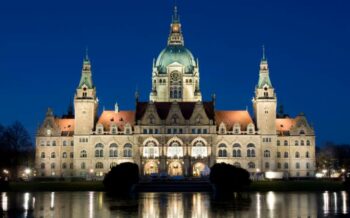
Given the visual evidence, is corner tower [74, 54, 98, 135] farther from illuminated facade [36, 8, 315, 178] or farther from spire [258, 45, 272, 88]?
spire [258, 45, 272, 88]

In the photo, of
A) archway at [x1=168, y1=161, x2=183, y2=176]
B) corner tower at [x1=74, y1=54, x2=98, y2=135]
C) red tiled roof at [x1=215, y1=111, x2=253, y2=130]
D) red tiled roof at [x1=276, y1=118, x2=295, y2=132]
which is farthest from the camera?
red tiled roof at [x1=276, y1=118, x2=295, y2=132]

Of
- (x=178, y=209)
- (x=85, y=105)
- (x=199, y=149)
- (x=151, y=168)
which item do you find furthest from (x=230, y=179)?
(x=85, y=105)

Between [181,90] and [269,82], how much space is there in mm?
23351

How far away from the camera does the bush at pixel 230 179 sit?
79.9 m

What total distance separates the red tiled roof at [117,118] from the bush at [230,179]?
5392 centimetres

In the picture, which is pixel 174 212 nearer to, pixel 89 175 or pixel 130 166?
pixel 130 166

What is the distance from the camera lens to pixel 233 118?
136 m

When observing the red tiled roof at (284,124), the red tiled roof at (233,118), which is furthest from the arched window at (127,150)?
the red tiled roof at (284,124)

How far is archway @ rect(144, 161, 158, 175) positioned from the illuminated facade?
0.65ft

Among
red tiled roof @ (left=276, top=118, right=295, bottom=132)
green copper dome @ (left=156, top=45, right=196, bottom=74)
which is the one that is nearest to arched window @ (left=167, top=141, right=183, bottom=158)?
red tiled roof @ (left=276, top=118, right=295, bottom=132)

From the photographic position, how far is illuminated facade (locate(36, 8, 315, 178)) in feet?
423

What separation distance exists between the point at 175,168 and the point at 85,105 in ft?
76.0

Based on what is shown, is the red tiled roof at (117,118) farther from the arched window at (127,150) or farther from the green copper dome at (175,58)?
the green copper dome at (175,58)

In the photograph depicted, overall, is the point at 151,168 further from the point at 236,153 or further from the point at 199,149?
the point at 236,153
